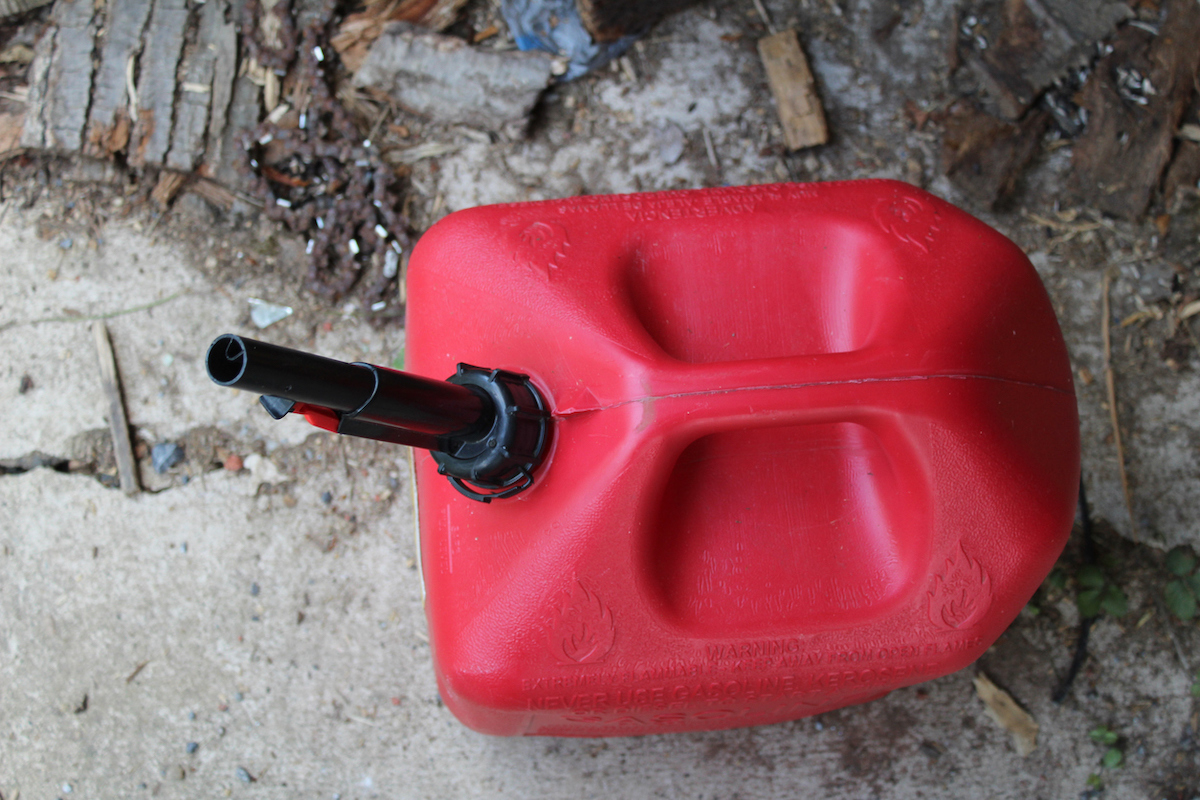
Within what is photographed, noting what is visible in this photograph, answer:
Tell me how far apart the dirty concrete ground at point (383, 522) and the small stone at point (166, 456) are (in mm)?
42

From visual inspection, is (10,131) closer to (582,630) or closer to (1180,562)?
(582,630)

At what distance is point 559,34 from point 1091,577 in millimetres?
1974

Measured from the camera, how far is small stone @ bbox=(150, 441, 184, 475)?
195cm

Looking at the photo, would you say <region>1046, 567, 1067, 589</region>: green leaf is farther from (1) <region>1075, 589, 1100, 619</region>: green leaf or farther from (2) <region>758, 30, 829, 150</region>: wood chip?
(2) <region>758, 30, 829, 150</region>: wood chip

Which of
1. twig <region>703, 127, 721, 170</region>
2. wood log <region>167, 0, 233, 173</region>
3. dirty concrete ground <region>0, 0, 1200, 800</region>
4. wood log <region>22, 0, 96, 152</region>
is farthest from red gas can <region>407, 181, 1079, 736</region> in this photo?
wood log <region>22, 0, 96, 152</region>

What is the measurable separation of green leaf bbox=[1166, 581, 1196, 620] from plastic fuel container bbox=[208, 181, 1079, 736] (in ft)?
2.96

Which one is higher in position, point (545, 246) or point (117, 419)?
point (545, 246)

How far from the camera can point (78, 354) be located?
2.00 metres

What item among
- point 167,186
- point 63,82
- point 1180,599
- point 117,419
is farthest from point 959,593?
point 63,82

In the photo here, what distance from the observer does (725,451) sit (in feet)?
3.95

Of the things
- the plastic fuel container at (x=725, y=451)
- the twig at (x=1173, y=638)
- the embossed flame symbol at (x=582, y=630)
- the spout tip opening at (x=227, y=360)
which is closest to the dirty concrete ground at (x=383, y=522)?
the twig at (x=1173, y=638)

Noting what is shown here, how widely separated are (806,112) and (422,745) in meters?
1.93

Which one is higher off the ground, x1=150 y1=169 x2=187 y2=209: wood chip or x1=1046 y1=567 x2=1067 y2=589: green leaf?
x1=150 y1=169 x2=187 y2=209: wood chip

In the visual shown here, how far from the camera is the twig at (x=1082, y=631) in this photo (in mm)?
1860
